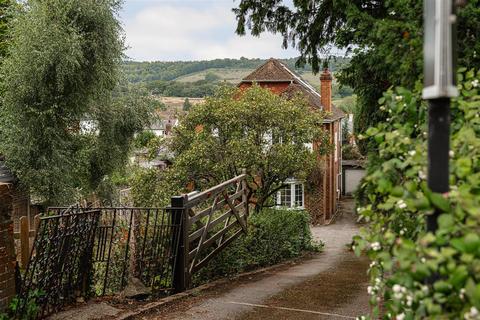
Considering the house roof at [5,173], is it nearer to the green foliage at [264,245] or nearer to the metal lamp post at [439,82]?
the green foliage at [264,245]

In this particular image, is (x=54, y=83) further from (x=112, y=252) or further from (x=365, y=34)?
(x=365, y=34)

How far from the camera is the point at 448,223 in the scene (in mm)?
2000

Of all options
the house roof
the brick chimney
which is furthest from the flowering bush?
the brick chimney

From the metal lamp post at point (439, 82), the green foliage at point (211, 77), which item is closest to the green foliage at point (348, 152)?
the metal lamp post at point (439, 82)

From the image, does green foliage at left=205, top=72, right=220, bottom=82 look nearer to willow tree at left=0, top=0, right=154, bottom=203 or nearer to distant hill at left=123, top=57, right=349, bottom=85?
distant hill at left=123, top=57, right=349, bottom=85

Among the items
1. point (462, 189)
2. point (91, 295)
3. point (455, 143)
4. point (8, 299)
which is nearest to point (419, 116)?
point (455, 143)

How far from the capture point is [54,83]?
62.8 ft

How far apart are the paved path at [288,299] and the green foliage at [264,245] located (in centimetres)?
67

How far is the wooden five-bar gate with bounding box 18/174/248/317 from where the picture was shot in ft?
19.8

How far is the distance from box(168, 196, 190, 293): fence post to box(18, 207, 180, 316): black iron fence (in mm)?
43

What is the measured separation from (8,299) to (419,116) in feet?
15.1

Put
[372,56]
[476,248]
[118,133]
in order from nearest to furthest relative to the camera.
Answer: [476,248] < [372,56] < [118,133]

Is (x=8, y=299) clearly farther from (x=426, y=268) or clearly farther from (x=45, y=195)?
(x=45, y=195)

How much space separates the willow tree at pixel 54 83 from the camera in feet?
60.7
